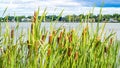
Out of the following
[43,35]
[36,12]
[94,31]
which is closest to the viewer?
[36,12]

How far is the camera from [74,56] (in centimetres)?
362

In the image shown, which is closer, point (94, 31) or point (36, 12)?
point (36, 12)

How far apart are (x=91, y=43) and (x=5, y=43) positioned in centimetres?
95

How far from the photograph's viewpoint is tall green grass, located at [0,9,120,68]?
3432 millimetres

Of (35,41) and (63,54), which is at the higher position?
(35,41)

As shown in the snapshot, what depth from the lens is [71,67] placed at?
3658 millimetres

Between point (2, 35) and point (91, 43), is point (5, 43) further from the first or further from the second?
point (91, 43)

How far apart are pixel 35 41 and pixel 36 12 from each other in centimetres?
29

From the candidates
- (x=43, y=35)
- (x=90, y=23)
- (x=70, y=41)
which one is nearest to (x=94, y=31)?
(x=90, y=23)

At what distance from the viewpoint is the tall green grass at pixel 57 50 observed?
3.43 metres

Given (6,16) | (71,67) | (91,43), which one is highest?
(6,16)

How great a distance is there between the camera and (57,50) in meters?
3.57

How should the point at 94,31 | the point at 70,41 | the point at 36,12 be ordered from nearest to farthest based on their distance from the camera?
the point at 36,12 → the point at 70,41 → the point at 94,31

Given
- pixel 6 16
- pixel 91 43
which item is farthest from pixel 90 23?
pixel 6 16
